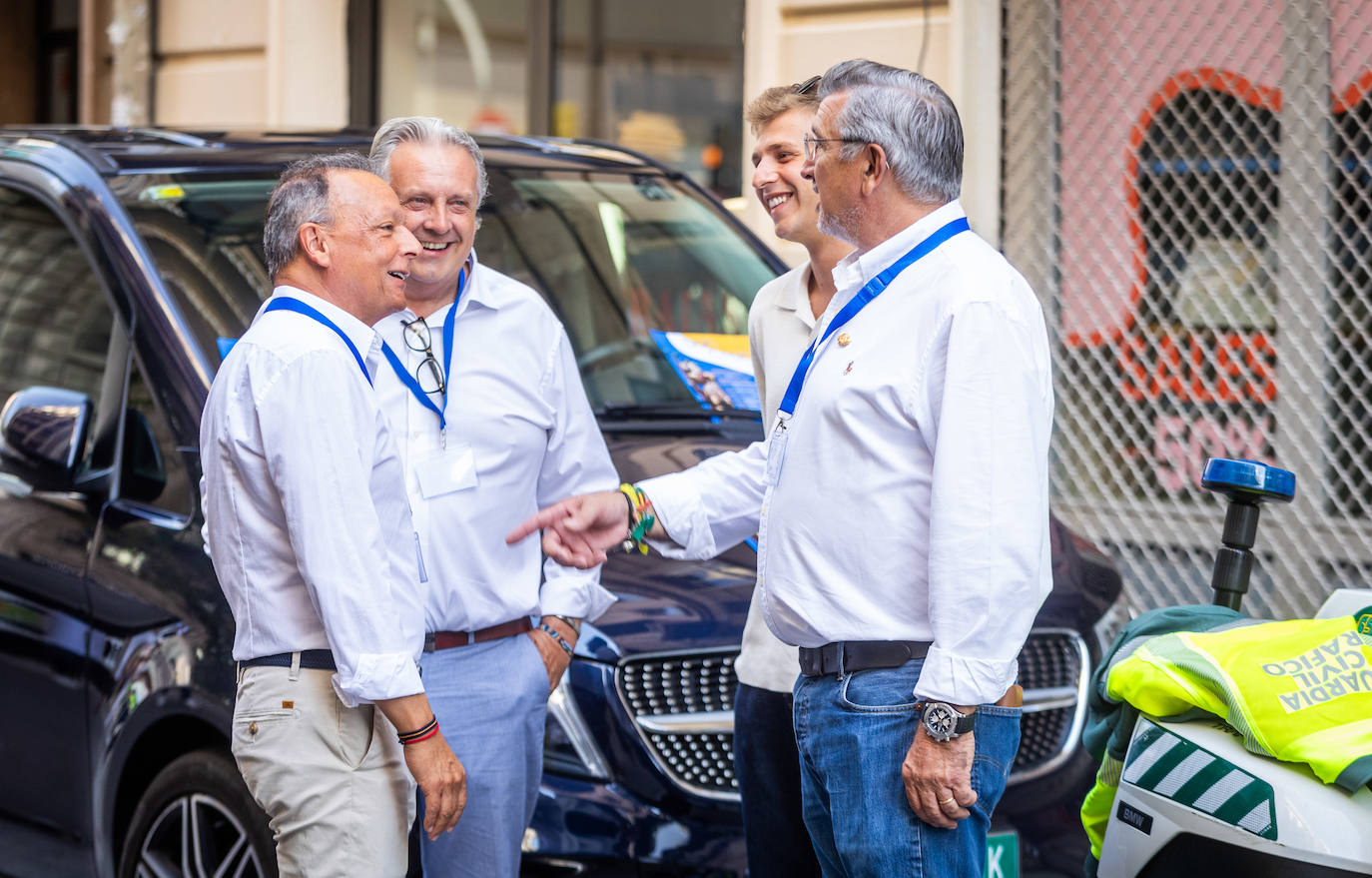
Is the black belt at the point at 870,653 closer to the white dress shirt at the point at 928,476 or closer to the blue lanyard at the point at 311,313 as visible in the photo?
the white dress shirt at the point at 928,476

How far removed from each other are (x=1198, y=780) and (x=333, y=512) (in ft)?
4.23

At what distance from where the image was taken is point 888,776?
7.24 ft

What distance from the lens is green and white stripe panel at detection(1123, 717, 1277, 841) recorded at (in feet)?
7.31

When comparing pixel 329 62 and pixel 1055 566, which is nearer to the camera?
pixel 1055 566

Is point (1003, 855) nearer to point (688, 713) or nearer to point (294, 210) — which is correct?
point (688, 713)

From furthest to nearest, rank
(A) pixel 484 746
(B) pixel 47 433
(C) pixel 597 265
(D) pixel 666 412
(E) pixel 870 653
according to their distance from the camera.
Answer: (C) pixel 597 265
(D) pixel 666 412
(B) pixel 47 433
(A) pixel 484 746
(E) pixel 870 653

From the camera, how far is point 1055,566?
3.63m

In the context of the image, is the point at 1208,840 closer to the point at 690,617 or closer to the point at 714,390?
the point at 690,617

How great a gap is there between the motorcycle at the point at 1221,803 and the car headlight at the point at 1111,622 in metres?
0.54

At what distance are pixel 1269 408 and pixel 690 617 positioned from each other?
3.43 meters

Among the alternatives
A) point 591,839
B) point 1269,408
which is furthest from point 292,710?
Result: point 1269,408

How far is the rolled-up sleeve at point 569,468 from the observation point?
2.96 metres

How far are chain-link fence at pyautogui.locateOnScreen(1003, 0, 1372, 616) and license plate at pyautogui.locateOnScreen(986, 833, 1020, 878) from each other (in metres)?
2.80

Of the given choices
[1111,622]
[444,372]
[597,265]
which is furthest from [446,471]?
[1111,622]
